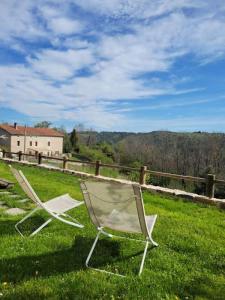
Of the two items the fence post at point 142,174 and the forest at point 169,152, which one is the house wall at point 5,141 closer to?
the forest at point 169,152

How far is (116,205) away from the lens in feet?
11.6

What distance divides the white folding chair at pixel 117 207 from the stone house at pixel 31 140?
168ft

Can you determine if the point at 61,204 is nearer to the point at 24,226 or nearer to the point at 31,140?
the point at 24,226

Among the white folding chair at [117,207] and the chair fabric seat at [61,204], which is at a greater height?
the white folding chair at [117,207]

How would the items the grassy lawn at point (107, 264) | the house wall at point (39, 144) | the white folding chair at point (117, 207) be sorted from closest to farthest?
the grassy lawn at point (107, 264), the white folding chair at point (117, 207), the house wall at point (39, 144)

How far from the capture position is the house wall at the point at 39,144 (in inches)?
2313

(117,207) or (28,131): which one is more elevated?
(28,131)

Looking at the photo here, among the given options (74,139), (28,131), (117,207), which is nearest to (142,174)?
(117,207)

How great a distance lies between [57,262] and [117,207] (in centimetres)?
79

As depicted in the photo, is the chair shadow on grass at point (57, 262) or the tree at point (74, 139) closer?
the chair shadow on grass at point (57, 262)

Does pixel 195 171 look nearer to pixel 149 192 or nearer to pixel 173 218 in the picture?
pixel 149 192

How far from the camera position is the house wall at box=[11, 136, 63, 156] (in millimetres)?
58750

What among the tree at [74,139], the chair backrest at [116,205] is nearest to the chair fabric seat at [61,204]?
the chair backrest at [116,205]

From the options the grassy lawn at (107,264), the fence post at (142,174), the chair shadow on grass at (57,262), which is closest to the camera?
the grassy lawn at (107,264)
